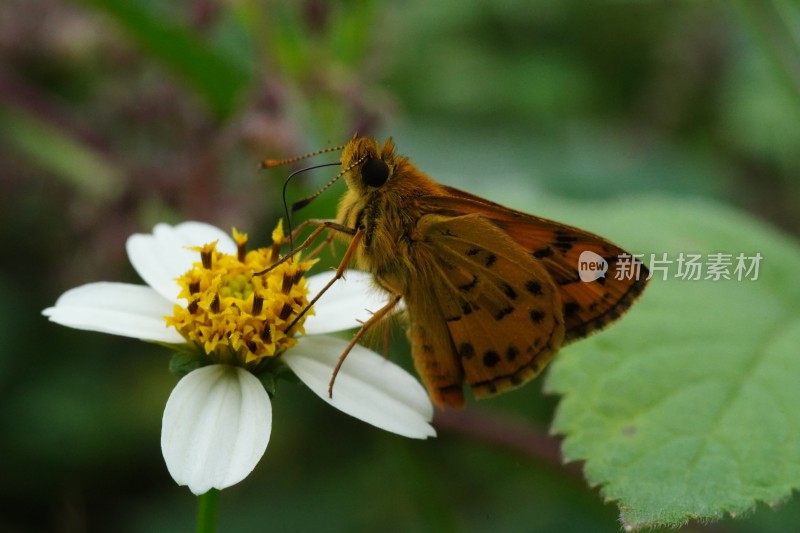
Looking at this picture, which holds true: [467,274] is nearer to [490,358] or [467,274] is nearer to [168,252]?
[490,358]

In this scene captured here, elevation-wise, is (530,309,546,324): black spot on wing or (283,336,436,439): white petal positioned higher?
(530,309,546,324): black spot on wing

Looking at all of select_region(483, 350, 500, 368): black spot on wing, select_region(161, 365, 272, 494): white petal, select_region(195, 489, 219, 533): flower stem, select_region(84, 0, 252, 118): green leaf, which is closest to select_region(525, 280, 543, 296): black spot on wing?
select_region(483, 350, 500, 368): black spot on wing

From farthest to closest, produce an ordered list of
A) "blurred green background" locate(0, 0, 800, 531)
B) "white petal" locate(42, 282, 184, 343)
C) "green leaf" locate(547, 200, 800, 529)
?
"blurred green background" locate(0, 0, 800, 531) < "green leaf" locate(547, 200, 800, 529) < "white petal" locate(42, 282, 184, 343)

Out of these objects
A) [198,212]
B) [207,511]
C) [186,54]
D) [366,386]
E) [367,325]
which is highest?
[186,54]

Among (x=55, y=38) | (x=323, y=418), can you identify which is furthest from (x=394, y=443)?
(x=55, y=38)

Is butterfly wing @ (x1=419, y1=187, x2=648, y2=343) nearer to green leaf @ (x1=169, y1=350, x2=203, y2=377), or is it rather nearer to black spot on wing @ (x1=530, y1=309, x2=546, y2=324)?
black spot on wing @ (x1=530, y1=309, x2=546, y2=324)

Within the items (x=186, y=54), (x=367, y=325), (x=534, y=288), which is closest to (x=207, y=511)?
(x=367, y=325)

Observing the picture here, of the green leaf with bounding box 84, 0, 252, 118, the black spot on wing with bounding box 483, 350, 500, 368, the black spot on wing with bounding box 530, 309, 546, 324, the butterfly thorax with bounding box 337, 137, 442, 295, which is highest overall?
the green leaf with bounding box 84, 0, 252, 118
